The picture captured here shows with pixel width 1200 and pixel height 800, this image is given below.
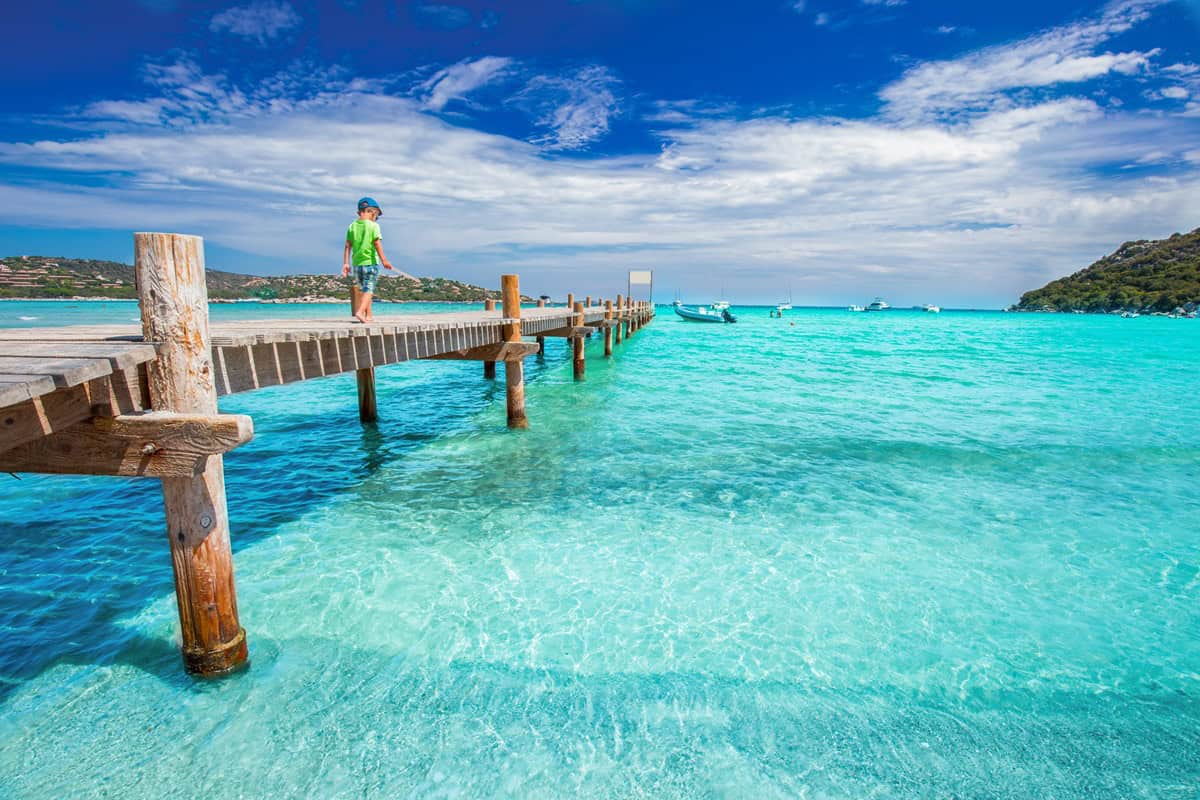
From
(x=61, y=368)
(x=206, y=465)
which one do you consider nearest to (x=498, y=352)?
(x=206, y=465)

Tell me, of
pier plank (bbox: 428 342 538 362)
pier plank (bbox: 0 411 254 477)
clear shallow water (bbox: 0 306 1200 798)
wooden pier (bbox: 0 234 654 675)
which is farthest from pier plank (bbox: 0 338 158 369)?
pier plank (bbox: 428 342 538 362)

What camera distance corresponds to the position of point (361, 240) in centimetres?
797

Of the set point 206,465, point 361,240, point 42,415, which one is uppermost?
point 361,240

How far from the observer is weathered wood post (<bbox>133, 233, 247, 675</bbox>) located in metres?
3.74

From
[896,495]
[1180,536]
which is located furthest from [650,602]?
[1180,536]

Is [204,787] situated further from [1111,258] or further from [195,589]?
[1111,258]

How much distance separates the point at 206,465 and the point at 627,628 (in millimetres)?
3877

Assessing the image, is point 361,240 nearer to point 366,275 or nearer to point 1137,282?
point 366,275

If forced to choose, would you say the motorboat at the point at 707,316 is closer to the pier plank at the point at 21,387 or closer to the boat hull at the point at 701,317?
the boat hull at the point at 701,317

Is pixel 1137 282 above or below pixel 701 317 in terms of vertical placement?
above

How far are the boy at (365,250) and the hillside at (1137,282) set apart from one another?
146 metres

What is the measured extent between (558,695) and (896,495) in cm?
712

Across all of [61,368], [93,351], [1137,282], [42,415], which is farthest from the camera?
[1137,282]

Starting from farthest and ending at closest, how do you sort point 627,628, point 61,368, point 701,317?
point 701,317 < point 627,628 < point 61,368
